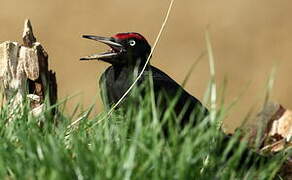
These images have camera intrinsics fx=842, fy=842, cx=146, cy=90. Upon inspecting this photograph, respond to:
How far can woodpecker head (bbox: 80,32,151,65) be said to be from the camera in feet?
18.3

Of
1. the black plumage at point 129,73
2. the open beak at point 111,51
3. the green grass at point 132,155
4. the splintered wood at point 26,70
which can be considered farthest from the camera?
the open beak at point 111,51

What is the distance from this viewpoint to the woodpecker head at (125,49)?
5.57 m

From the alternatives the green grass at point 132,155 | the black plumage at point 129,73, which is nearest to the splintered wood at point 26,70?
the black plumage at point 129,73

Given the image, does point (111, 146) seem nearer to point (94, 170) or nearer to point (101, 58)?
point (94, 170)

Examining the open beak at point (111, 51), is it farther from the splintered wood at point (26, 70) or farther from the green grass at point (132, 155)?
the green grass at point (132, 155)

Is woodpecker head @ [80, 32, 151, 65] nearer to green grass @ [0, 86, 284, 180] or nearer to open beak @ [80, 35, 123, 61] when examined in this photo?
open beak @ [80, 35, 123, 61]

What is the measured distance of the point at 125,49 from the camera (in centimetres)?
562

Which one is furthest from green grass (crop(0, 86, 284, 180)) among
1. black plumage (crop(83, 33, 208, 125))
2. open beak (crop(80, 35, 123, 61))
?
open beak (crop(80, 35, 123, 61))

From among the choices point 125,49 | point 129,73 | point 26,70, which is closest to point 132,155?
point 26,70

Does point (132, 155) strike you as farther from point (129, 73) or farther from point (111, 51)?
point (111, 51)

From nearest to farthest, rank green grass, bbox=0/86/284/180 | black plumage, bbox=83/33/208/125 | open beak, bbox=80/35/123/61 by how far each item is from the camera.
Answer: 1. green grass, bbox=0/86/284/180
2. black plumage, bbox=83/33/208/125
3. open beak, bbox=80/35/123/61

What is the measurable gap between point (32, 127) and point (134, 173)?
63 cm

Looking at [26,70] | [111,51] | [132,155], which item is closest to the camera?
[132,155]

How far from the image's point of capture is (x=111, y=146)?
10.5 ft
